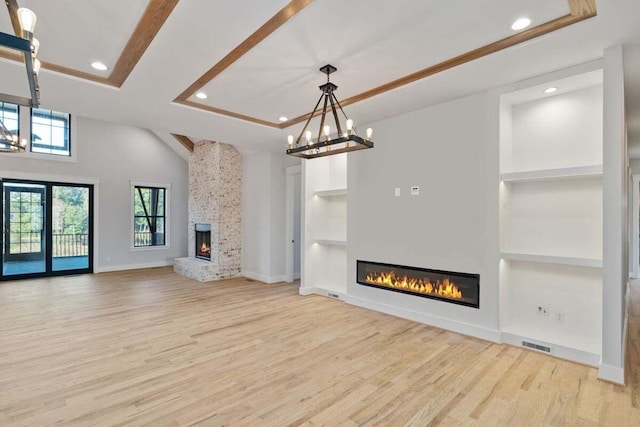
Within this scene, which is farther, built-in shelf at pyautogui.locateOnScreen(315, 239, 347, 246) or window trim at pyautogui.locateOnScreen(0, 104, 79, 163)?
window trim at pyautogui.locateOnScreen(0, 104, 79, 163)

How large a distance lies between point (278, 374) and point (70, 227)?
7750mm

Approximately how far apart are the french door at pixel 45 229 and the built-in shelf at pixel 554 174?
30.4 feet

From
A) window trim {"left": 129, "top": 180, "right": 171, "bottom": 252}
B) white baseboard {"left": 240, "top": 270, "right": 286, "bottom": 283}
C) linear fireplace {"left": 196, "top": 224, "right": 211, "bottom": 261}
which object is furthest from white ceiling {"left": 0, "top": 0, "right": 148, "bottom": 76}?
window trim {"left": 129, "top": 180, "right": 171, "bottom": 252}

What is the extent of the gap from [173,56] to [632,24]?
154 inches

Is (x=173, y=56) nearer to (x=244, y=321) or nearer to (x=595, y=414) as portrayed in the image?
(x=244, y=321)

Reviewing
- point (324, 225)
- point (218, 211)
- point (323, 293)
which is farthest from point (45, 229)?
point (323, 293)

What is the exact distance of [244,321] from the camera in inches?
180

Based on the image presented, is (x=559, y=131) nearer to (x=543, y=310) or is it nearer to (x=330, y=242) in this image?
(x=543, y=310)

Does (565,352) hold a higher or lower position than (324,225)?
lower

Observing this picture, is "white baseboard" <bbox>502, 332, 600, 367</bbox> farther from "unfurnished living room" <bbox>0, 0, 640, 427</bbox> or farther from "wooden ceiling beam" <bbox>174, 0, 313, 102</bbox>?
"wooden ceiling beam" <bbox>174, 0, 313, 102</bbox>

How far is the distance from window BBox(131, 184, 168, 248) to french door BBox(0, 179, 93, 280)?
3.44ft

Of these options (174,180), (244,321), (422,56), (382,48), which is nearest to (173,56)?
(382,48)

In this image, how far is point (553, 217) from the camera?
3754 millimetres

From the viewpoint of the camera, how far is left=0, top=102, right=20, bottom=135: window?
726 cm
